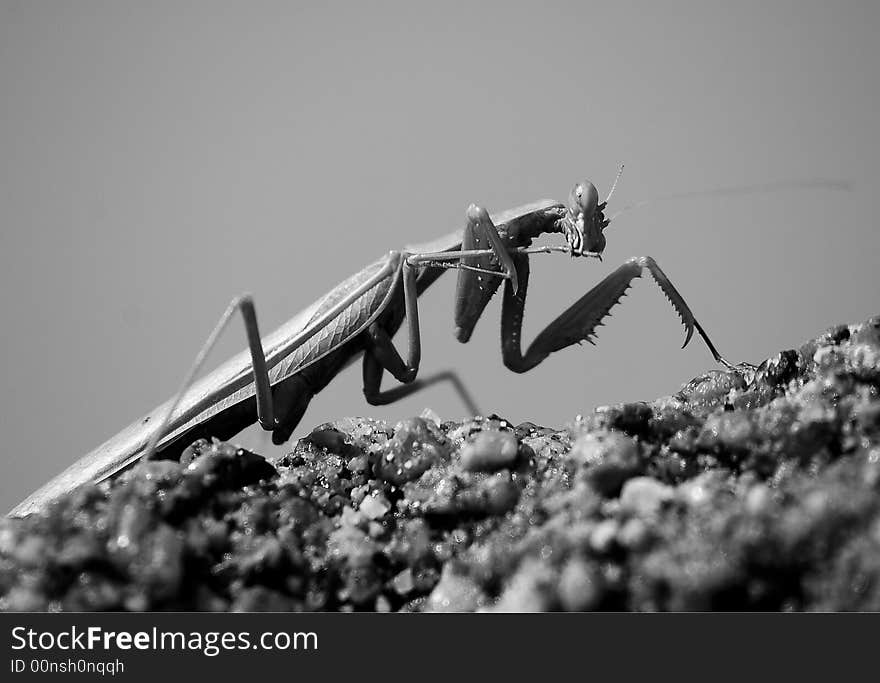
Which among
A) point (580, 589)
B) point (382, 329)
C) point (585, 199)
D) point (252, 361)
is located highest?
point (585, 199)

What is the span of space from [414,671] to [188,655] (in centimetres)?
19

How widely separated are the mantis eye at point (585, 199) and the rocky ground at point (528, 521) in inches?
23.1

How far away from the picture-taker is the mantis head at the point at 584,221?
4.68 feet

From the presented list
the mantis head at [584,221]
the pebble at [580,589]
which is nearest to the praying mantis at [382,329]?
the mantis head at [584,221]

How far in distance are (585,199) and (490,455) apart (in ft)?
2.61

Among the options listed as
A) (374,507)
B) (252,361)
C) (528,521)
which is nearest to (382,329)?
(252,361)

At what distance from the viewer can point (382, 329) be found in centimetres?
153

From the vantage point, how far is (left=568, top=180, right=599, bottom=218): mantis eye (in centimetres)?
142

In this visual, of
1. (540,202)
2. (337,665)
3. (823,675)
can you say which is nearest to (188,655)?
(337,665)

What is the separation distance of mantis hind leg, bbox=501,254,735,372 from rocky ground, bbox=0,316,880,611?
441mm

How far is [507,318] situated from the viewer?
154 centimetres

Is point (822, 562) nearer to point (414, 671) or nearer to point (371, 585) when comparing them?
point (414, 671)

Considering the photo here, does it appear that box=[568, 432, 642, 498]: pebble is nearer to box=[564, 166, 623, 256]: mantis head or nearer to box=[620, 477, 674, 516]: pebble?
box=[620, 477, 674, 516]: pebble

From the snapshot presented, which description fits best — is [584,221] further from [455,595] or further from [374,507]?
[455,595]
